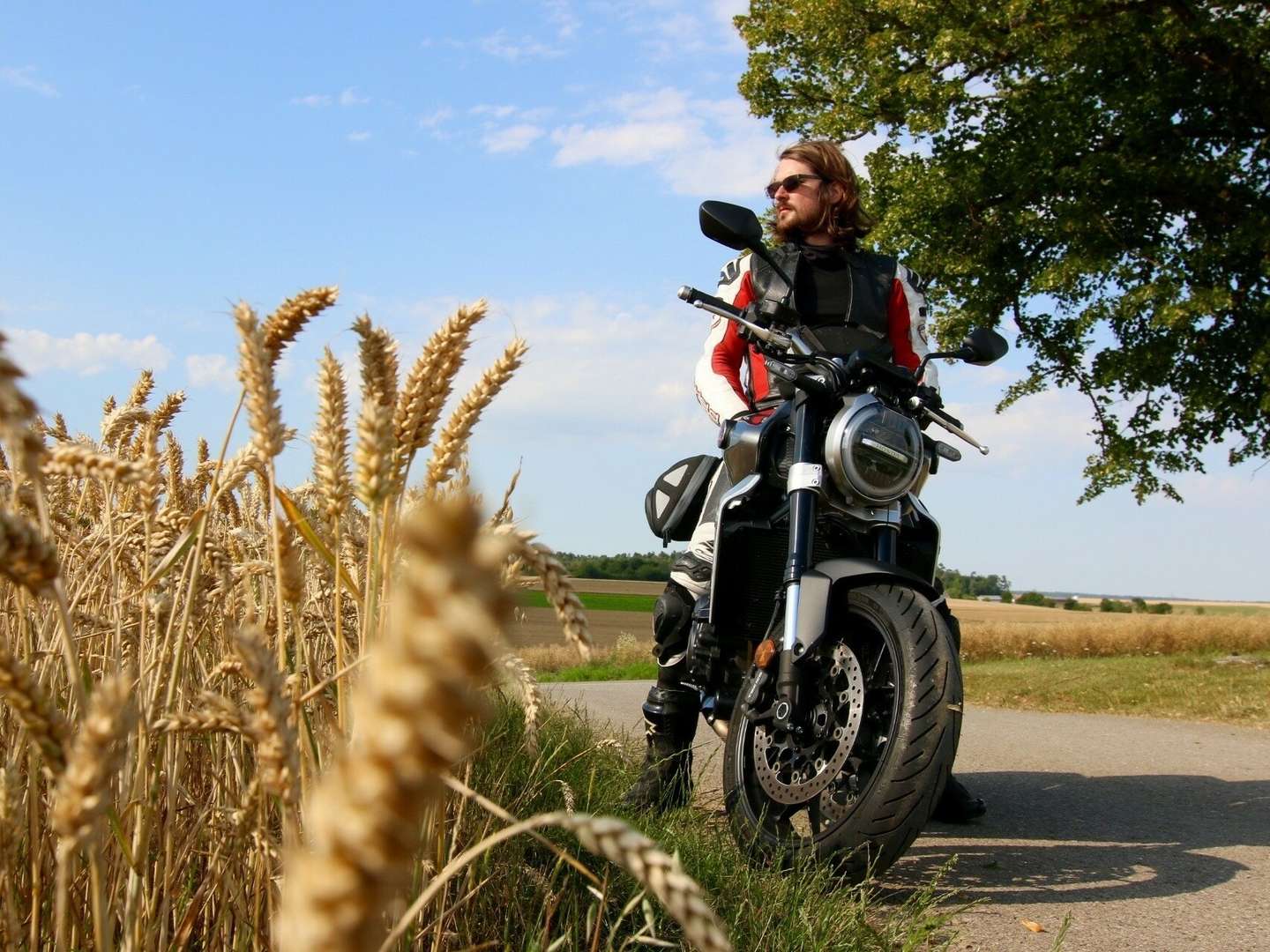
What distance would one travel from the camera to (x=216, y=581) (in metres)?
2.43

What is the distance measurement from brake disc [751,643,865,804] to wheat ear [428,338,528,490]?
78.0 inches

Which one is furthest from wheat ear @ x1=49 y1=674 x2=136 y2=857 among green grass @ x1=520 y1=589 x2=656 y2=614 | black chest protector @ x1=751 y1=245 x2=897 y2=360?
green grass @ x1=520 y1=589 x2=656 y2=614

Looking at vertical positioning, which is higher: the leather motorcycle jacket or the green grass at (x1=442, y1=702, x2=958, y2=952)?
the leather motorcycle jacket

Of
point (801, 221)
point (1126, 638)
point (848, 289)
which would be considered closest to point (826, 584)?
point (848, 289)

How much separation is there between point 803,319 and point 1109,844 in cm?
216

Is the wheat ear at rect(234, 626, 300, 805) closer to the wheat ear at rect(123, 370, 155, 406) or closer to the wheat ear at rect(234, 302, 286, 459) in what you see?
the wheat ear at rect(234, 302, 286, 459)

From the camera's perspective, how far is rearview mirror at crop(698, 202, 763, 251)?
3.60 meters

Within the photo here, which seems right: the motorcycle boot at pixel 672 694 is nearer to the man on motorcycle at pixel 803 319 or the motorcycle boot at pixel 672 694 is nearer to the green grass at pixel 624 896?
the man on motorcycle at pixel 803 319

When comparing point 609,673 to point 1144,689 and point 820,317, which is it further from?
point 820,317

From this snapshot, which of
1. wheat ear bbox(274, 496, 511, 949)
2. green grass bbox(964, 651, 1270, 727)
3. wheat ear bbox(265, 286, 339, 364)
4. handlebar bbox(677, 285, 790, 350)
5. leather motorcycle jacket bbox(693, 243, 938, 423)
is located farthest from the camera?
green grass bbox(964, 651, 1270, 727)

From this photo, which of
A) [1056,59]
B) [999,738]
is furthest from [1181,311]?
[999,738]

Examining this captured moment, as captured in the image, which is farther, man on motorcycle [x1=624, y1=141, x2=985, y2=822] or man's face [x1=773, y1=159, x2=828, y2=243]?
man's face [x1=773, y1=159, x2=828, y2=243]

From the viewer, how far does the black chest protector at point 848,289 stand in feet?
14.4

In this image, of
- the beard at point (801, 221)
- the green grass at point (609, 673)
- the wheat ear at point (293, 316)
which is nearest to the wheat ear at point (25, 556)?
the wheat ear at point (293, 316)
